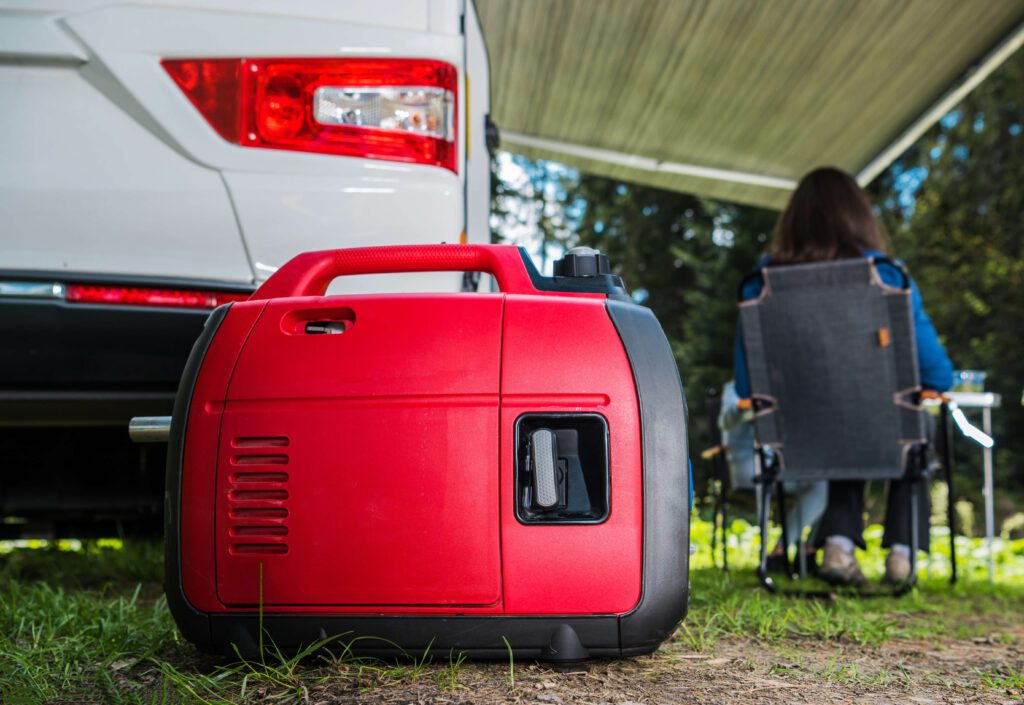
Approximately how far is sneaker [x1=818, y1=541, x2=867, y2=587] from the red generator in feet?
7.07

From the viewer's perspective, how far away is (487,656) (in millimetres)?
1491

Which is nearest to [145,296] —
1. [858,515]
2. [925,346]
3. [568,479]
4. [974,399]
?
[568,479]

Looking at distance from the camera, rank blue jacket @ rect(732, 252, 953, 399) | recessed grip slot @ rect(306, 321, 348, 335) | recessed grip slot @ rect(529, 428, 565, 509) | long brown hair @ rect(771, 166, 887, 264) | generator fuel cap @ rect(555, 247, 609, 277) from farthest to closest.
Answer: long brown hair @ rect(771, 166, 887, 264) → blue jacket @ rect(732, 252, 953, 399) → generator fuel cap @ rect(555, 247, 609, 277) → recessed grip slot @ rect(306, 321, 348, 335) → recessed grip slot @ rect(529, 428, 565, 509)

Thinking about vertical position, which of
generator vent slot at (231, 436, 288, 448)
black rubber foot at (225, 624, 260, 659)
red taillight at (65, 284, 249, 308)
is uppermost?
red taillight at (65, 284, 249, 308)

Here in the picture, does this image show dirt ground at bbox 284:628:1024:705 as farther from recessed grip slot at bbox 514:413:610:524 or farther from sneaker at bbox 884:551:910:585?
sneaker at bbox 884:551:910:585

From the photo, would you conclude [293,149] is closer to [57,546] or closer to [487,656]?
[487,656]

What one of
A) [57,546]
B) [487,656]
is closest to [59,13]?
[487,656]

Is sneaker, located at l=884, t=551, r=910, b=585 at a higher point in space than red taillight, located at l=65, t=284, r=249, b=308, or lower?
lower

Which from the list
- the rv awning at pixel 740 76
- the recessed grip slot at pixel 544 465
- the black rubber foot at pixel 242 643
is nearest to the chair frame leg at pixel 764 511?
the recessed grip slot at pixel 544 465

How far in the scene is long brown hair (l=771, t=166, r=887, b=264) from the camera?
3.71 m

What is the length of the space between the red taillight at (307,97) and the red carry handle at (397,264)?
0.99 ft

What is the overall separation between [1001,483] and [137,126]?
43.7 feet

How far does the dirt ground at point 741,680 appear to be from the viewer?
143 cm

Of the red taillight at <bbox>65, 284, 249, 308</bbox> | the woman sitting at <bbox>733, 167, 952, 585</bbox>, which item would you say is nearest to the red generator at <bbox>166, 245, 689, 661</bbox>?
the red taillight at <bbox>65, 284, 249, 308</bbox>
